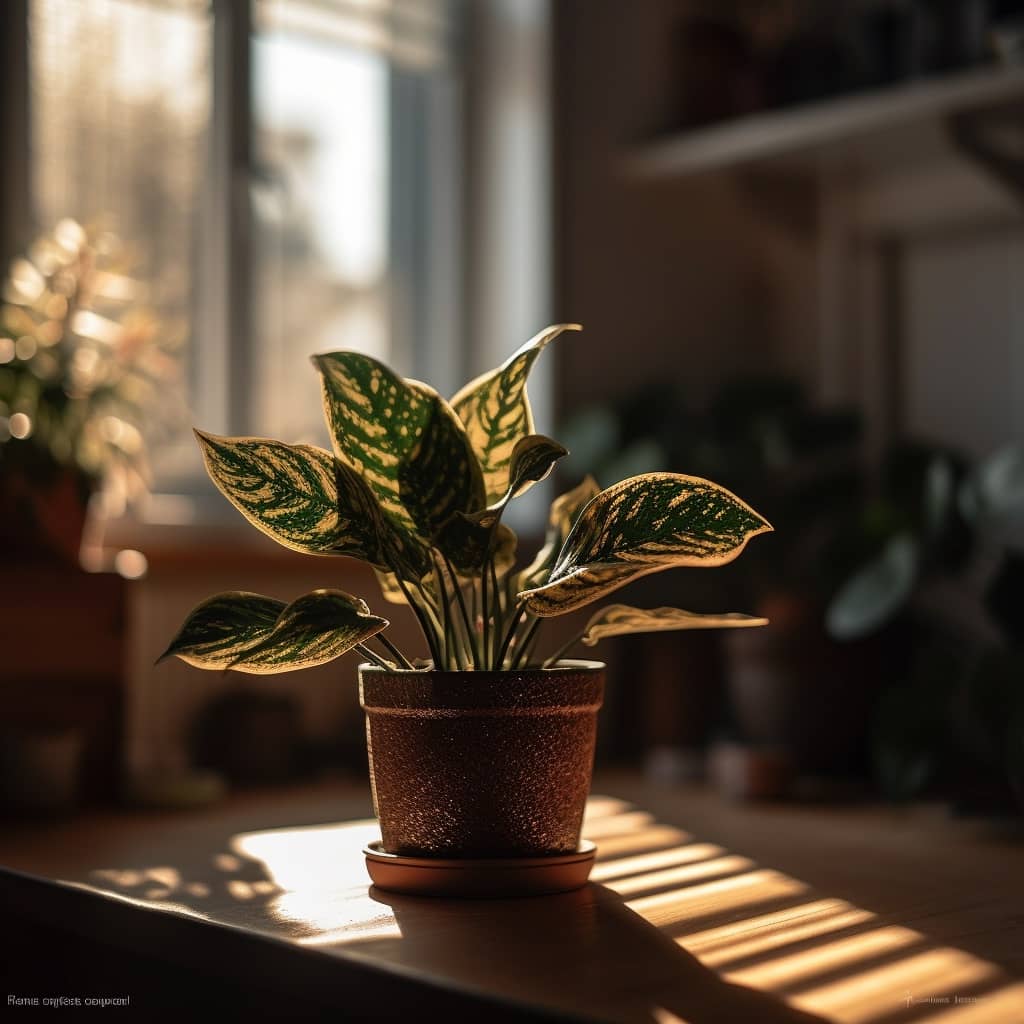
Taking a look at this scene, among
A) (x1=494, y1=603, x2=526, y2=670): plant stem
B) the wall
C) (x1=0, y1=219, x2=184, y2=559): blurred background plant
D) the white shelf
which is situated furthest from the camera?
the wall

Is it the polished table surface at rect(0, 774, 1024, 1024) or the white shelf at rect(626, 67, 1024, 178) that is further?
the white shelf at rect(626, 67, 1024, 178)

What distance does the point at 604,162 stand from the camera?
261 cm

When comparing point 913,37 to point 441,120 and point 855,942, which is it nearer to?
point 441,120

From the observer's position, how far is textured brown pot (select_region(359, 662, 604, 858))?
3.02ft

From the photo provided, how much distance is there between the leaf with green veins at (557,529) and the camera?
99cm

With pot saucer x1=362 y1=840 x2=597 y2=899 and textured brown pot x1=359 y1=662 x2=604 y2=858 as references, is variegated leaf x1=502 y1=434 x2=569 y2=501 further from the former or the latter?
pot saucer x1=362 y1=840 x2=597 y2=899

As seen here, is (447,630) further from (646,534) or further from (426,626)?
(646,534)

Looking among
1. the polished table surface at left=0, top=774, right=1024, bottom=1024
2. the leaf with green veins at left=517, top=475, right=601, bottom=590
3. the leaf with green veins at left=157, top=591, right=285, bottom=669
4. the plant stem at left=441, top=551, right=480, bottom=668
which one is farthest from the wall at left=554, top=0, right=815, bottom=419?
the leaf with green veins at left=157, top=591, right=285, bottom=669

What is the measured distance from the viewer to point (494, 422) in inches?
38.8

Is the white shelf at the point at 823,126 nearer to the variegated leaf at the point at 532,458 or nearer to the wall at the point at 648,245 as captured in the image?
the wall at the point at 648,245

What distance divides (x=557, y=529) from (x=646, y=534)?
0.68 ft

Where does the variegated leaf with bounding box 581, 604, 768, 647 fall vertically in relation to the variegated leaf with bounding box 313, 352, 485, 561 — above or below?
below

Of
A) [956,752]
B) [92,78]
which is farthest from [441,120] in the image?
[956,752]

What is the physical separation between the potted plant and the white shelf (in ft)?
4.62
